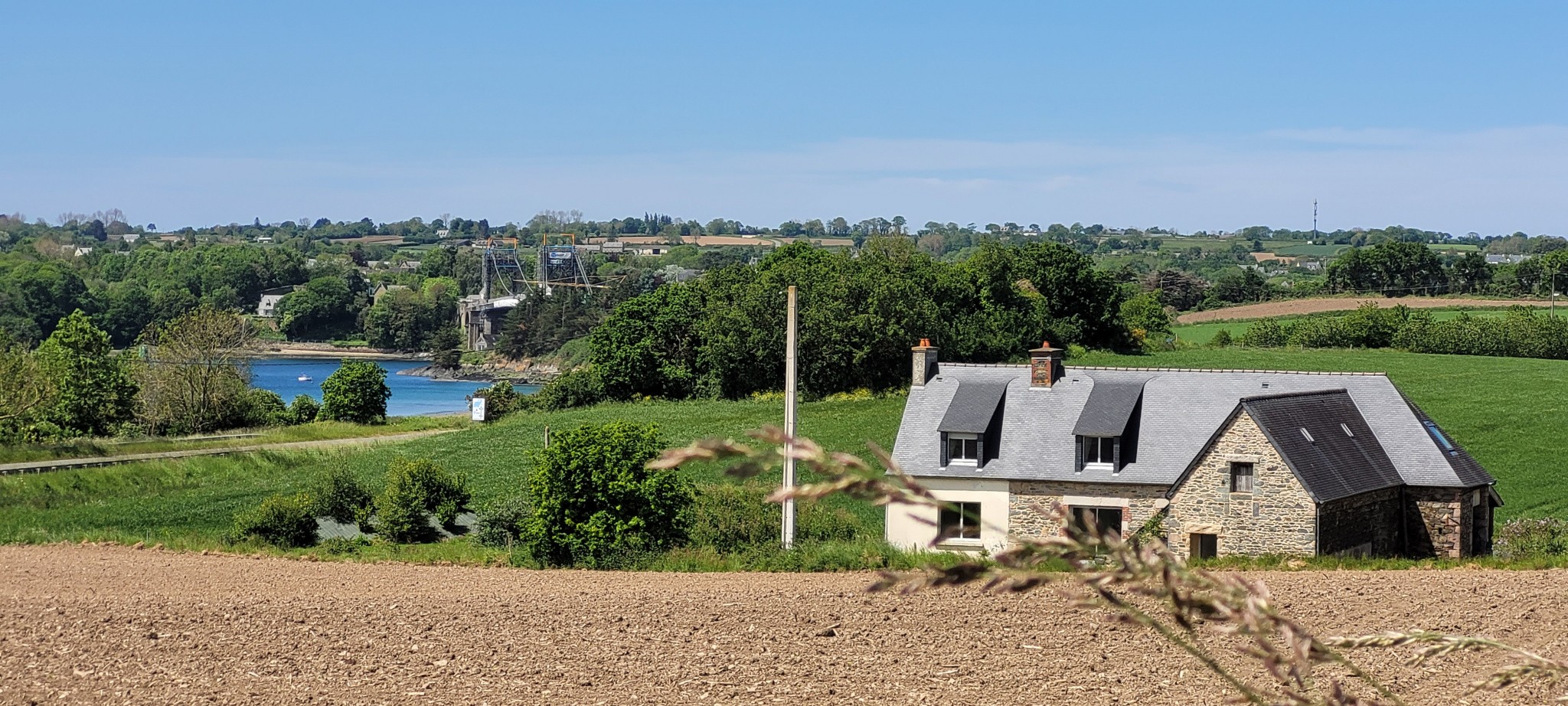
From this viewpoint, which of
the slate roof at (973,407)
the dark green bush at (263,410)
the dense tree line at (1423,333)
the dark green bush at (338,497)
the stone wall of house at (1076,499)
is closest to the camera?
the stone wall of house at (1076,499)

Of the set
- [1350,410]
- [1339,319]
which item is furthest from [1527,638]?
[1339,319]

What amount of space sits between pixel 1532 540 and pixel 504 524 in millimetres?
18660

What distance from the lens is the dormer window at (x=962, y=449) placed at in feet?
88.0

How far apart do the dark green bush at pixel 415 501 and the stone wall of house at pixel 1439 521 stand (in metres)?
19.1

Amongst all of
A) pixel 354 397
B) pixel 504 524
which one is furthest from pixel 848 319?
pixel 504 524

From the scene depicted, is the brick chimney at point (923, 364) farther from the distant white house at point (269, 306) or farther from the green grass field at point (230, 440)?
the distant white house at point (269, 306)

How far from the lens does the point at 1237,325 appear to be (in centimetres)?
8912

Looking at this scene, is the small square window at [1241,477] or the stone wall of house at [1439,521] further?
the stone wall of house at [1439,521]

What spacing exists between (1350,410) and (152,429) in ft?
147

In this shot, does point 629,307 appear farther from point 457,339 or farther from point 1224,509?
point 457,339

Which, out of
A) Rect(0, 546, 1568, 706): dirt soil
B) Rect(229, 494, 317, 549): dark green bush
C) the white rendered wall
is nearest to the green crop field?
the white rendered wall

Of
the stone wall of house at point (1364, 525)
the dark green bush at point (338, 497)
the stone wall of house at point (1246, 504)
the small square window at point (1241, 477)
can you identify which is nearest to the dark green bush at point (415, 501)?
the dark green bush at point (338, 497)

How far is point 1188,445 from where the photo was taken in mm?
25938

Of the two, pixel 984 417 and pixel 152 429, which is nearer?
pixel 984 417
